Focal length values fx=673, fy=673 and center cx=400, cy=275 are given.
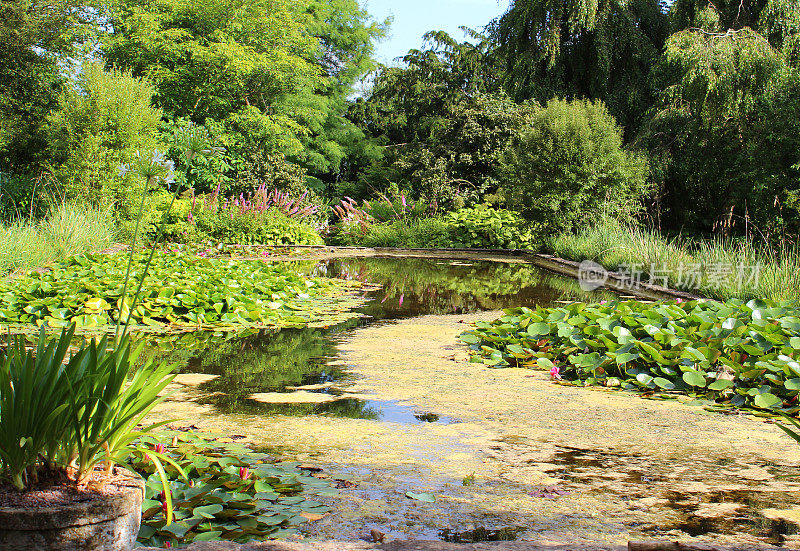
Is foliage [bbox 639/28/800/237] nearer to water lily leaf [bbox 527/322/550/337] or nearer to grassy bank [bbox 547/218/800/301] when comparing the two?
grassy bank [bbox 547/218/800/301]

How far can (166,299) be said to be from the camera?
591 cm

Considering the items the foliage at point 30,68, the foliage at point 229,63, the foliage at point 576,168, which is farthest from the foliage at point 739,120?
the foliage at point 30,68

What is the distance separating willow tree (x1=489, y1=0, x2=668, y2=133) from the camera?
1673 cm

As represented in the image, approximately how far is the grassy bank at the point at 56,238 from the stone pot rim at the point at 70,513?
242 inches

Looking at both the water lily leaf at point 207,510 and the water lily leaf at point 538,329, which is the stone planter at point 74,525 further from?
the water lily leaf at point 538,329

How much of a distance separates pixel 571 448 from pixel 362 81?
2749cm

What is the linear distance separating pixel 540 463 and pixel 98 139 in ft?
36.2

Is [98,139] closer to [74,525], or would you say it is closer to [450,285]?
[450,285]

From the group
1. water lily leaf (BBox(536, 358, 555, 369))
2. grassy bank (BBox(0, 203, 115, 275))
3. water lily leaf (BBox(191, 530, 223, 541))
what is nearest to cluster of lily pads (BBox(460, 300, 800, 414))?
water lily leaf (BBox(536, 358, 555, 369))

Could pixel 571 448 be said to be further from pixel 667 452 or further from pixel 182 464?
pixel 182 464

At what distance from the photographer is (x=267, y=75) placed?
66.6 feet

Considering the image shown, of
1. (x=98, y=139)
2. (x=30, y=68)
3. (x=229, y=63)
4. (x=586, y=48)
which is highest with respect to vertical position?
(x=586, y=48)

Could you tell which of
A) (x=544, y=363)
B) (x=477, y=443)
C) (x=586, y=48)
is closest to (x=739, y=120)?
(x=586, y=48)

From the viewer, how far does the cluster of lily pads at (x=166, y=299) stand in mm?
5512
